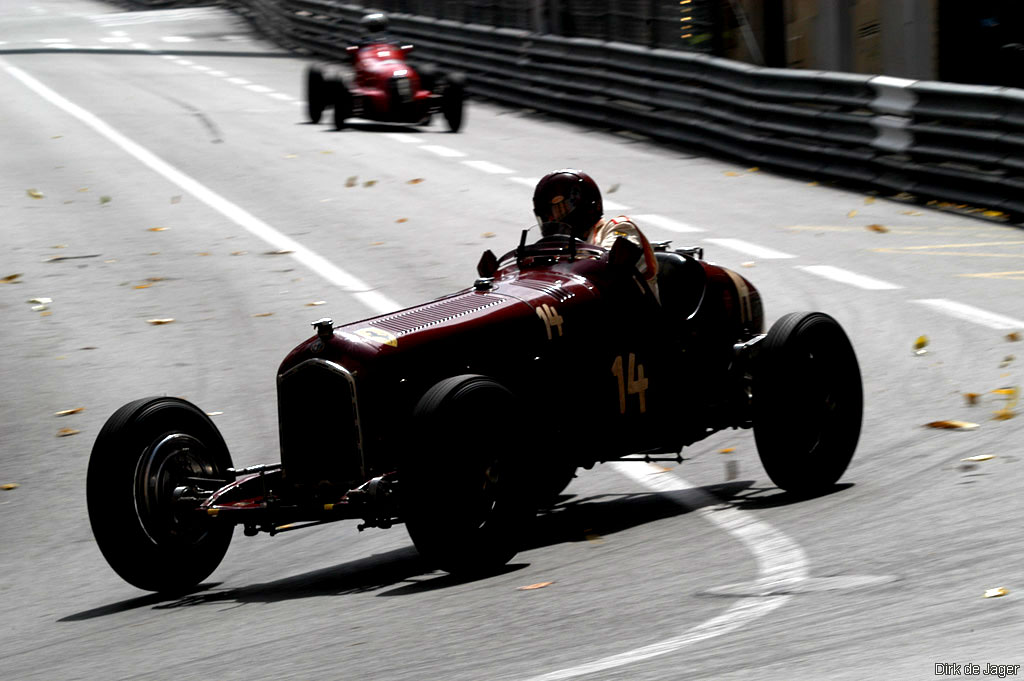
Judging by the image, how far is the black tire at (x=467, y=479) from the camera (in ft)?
20.4

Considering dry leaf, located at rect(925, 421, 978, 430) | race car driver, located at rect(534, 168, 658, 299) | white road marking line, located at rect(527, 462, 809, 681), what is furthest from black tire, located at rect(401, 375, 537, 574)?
dry leaf, located at rect(925, 421, 978, 430)

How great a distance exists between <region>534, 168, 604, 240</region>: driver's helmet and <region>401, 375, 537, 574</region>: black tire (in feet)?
5.65

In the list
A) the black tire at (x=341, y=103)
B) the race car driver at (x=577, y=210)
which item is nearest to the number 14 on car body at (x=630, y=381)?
the race car driver at (x=577, y=210)

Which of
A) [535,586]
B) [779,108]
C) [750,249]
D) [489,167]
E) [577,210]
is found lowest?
[750,249]

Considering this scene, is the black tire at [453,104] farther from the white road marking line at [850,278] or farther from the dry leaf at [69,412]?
the dry leaf at [69,412]

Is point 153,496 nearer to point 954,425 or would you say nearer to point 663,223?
point 954,425

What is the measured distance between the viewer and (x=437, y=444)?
6223 mm

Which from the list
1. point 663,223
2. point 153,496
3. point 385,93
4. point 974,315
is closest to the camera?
point 153,496

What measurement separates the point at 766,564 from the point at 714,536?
67 cm

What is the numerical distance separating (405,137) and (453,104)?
2.88 feet

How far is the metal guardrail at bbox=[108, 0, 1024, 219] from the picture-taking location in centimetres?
1583

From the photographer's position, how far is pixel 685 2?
22203 mm

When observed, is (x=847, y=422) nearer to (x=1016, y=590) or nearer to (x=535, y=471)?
(x=535, y=471)

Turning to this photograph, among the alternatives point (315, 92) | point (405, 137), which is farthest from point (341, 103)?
point (405, 137)
